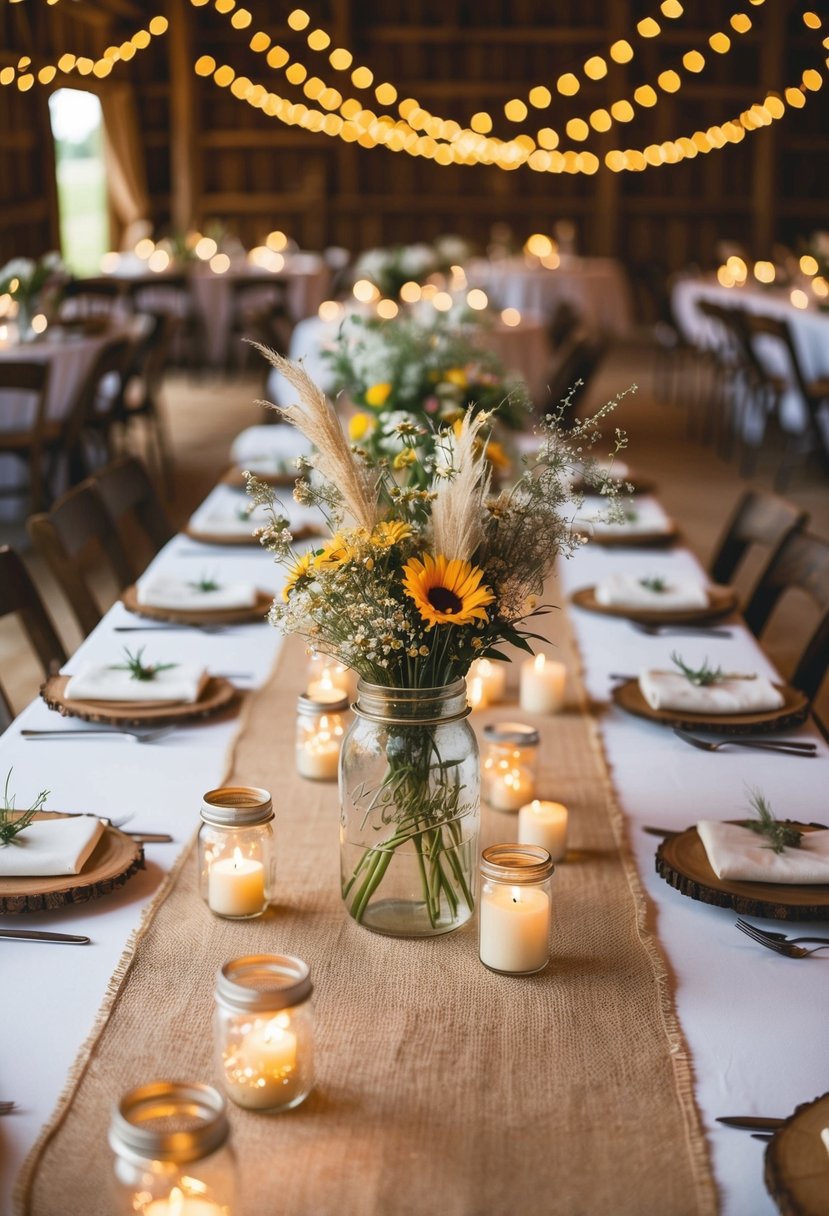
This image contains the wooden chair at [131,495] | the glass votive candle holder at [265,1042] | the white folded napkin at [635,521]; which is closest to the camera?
the glass votive candle holder at [265,1042]

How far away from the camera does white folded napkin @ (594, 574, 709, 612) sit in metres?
2.68

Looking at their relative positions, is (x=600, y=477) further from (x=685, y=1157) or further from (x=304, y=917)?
(x=685, y=1157)

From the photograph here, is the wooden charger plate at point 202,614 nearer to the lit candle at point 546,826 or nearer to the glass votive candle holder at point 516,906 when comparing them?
the lit candle at point 546,826

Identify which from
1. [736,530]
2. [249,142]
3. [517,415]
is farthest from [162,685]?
[249,142]

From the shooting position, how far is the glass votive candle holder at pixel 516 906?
1.36 m

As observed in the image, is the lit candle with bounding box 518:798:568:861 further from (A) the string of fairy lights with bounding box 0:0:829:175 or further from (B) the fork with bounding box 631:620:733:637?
(A) the string of fairy lights with bounding box 0:0:829:175

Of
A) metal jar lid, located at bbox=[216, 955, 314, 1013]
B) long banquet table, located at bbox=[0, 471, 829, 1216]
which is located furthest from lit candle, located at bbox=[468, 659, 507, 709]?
metal jar lid, located at bbox=[216, 955, 314, 1013]

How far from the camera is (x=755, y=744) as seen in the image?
204 centimetres

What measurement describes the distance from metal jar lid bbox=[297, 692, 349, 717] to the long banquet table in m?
0.12

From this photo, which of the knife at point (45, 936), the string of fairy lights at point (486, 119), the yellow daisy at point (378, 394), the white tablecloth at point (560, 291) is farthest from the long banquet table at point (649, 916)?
the string of fairy lights at point (486, 119)

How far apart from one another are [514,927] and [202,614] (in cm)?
135

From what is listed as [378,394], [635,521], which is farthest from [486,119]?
[635,521]

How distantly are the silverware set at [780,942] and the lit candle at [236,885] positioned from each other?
538 mm

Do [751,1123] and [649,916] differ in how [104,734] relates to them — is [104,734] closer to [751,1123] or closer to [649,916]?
[649,916]
